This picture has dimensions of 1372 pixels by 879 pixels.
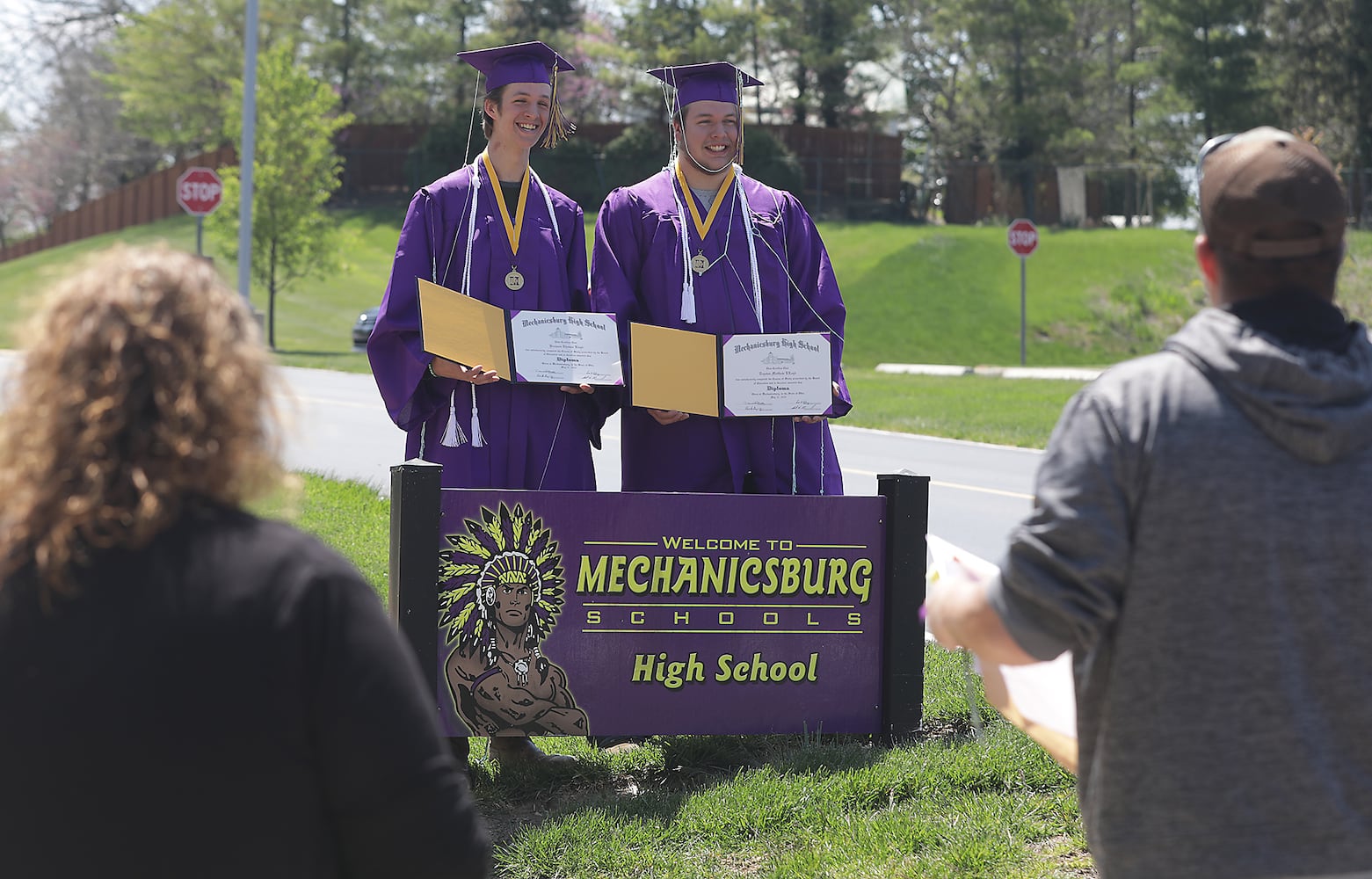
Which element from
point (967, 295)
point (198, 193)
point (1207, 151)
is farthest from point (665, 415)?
point (967, 295)

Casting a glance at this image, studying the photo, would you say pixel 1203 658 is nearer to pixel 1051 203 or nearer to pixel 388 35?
pixel 1051 203

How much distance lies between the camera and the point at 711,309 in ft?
18.1

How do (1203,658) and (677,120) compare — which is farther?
(677,120)

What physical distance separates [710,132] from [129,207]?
53278 millimetres

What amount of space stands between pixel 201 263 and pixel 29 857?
0.76 m

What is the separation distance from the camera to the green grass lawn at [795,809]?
414 centimetres

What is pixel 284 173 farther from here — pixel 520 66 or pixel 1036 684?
pixel 1036 684

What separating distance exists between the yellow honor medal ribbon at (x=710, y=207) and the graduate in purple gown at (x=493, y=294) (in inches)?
17.2

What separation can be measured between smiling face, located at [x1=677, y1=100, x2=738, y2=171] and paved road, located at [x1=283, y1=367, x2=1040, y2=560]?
468cm

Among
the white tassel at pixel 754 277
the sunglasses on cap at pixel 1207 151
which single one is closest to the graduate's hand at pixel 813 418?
the white tassel at pixel 754 277

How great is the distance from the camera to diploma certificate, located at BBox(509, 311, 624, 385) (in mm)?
5145

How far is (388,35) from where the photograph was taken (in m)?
55.4

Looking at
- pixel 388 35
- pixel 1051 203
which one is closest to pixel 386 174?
pixel 388 35

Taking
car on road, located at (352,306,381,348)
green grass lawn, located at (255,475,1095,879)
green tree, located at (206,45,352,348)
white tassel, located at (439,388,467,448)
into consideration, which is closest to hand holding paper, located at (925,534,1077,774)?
green grass lawn, located at (255,475,1095,879)
